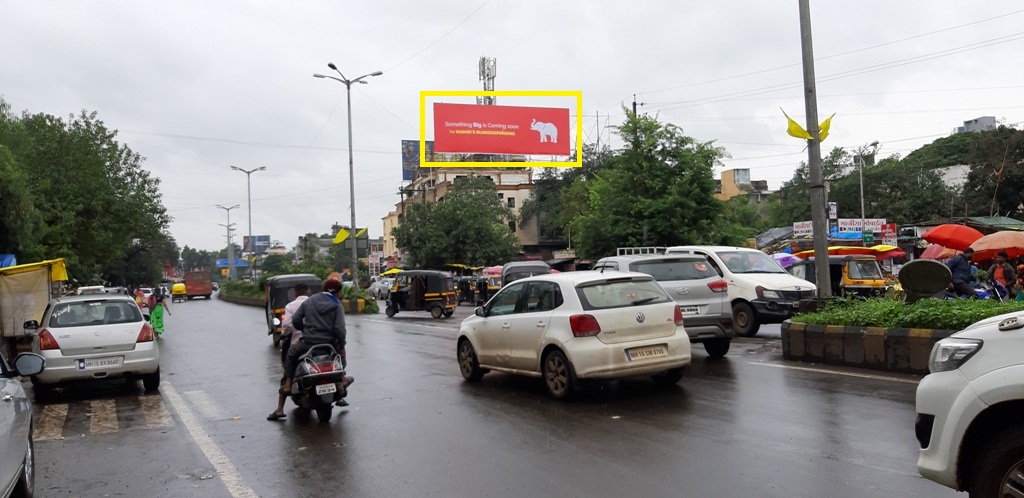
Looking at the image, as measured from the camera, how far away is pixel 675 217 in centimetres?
Answer: 3316

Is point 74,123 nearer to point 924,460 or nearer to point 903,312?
point 903,312

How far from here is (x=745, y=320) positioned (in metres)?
15.9

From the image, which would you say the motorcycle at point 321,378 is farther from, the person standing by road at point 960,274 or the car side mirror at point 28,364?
the person standing by road at point 960,274

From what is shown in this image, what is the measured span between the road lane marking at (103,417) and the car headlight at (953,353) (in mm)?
8164

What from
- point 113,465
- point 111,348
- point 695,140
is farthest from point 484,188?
point 113,465

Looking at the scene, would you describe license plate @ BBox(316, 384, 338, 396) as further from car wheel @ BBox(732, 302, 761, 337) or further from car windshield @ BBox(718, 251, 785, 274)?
car windshield @ BBox(718, 251, 785, 274)

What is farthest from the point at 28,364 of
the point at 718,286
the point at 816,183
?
the point at 816,183

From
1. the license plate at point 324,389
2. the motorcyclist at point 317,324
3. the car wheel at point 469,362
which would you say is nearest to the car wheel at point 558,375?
the car wheel at point 469,362

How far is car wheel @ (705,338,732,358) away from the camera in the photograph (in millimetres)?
12703

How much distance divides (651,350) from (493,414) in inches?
78.4

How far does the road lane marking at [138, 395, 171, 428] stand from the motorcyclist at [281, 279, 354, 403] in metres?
1.78

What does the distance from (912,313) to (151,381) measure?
35.1ft

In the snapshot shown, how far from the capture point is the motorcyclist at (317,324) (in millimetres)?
8641

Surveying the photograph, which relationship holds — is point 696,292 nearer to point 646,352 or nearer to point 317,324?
point 646,352
